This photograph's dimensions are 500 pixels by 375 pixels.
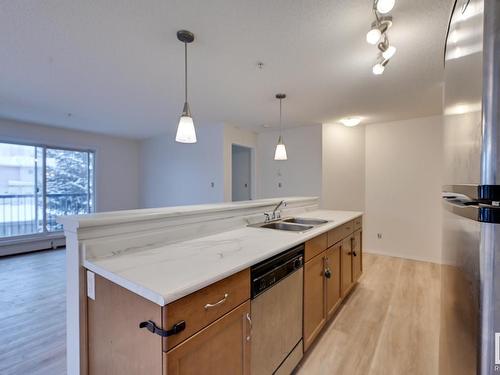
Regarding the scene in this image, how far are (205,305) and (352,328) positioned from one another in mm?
1786

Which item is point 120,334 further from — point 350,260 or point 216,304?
point 350,260

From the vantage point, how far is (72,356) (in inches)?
49.6

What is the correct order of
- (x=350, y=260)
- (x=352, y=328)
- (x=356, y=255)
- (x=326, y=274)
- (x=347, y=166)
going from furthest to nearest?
(x=347, y=166) < (x=356, y=255) < (x=350, y=260) < (x=352, y=328) < (x=326, y=274)

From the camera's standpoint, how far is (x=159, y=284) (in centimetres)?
92

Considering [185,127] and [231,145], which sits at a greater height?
[231,145]

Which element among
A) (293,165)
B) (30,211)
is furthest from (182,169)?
(30,211)

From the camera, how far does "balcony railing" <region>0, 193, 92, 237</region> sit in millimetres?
4340

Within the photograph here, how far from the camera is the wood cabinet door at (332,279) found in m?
2.09

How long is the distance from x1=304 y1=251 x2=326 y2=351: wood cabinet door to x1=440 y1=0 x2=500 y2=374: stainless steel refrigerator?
942mm

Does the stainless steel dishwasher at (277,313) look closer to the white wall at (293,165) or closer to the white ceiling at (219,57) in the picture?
the white ceiling at (219,57)

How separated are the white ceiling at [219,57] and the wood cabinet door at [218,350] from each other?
180 cm

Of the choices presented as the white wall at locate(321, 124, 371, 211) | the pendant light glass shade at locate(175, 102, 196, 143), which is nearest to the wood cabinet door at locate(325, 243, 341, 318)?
the pendant light glass shade at locate(175, 102, 196, 143)

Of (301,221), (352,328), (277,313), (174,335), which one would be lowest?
(352,328)

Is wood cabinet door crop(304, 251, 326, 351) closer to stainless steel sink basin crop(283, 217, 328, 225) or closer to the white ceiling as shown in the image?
stainless steel sink basin crop(283, 217, 328, 225)
